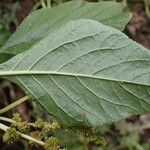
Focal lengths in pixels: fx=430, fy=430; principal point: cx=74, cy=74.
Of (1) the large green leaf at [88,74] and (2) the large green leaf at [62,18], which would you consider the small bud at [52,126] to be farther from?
(2) the large green leaf at [62,18]

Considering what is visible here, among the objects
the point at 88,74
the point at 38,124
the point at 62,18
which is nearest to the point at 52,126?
the point at 38,124

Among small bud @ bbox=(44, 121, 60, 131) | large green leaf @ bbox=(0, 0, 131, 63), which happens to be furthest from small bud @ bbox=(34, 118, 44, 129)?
large green leaf @ bbox=(0, 0, 131, 63)

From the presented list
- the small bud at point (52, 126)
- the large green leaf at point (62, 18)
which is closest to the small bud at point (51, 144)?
the small bud at point (52, 126)

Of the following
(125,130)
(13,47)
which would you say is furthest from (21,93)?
(13,47)

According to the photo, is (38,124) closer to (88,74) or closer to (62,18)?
(88,74)

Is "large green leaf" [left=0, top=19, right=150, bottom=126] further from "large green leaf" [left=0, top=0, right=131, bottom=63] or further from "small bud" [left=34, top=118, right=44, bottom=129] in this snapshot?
"large green leaf" [left=0, top=0, right=131, bottom=63]
